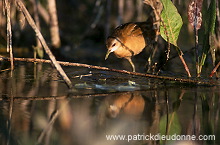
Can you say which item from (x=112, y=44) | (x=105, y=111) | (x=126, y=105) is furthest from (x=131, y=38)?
(x=105, y=111)

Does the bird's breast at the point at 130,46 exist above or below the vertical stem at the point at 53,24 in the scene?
below

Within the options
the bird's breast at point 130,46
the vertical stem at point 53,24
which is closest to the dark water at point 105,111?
the bird's breast at point 130,46

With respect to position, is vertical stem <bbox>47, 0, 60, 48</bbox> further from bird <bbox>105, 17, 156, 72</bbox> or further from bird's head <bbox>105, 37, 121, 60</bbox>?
bird's head <bbox>105, 37, 121, 60</bbox>

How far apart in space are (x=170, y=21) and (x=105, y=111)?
1496 mm

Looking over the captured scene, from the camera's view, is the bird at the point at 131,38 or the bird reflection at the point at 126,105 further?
the bird at the point at 131,38

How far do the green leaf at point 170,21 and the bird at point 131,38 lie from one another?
3.58 ft

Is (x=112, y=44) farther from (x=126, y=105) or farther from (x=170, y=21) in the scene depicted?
(x=126, y=105)

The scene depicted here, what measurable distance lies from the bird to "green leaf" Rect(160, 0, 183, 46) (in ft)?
3.58

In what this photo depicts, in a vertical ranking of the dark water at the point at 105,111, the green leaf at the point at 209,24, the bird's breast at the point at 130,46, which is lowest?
the dark water at the point at 105,111

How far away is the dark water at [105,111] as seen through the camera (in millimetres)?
3146

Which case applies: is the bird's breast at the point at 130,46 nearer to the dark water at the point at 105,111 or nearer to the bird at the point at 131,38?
the bird at the point at 131,38

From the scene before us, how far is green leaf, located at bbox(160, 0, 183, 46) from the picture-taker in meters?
4.70

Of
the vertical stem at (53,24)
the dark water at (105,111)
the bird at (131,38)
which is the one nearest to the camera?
the dark water at (105,111)

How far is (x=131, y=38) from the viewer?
584 cm
